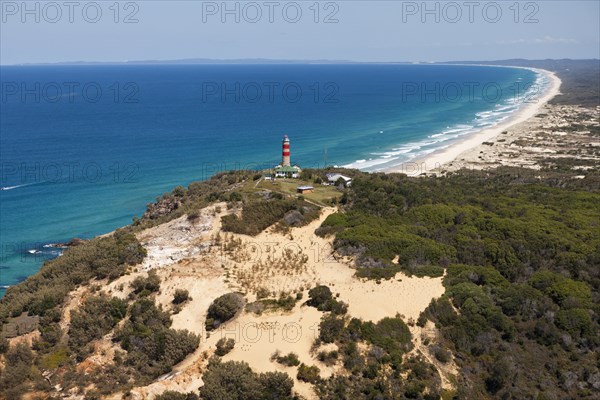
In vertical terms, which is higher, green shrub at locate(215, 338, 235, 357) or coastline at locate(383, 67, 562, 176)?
coastline at locate(383, 67, 562, 176)

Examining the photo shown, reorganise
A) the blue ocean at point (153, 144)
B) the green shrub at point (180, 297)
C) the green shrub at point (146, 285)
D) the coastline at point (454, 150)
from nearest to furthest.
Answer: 1. the green shrub at point (180, 297)
2. the green shrub at point (146, 285)
3. the blue ocean at point (153, 144)
4. the coastline at point (454, 150)

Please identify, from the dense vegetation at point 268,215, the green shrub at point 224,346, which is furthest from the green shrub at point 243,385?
the dense vegetation at point 268,215

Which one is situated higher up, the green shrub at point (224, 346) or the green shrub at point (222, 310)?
the green shrub at point (222, 310)

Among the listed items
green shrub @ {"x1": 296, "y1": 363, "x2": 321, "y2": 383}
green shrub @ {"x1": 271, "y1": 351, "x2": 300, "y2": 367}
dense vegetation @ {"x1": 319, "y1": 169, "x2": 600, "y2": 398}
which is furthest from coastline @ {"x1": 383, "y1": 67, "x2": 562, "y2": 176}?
green shrub @ {"x1": 296, "y1": 363, "x2": 321, "y2": 383}

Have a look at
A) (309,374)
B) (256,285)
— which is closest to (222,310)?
(256,285)

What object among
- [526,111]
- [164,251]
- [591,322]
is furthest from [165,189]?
[526,111]

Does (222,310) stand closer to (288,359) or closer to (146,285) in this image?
(288,359)

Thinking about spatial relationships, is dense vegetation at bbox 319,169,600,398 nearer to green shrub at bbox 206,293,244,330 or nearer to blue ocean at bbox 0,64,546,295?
green shrub at bbox 206,293,244,330

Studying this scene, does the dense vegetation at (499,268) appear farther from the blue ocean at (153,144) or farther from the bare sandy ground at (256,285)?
the blue ocean at (153,144)
